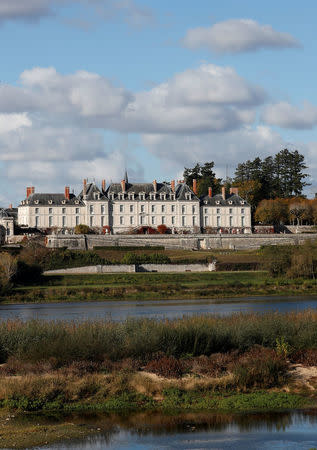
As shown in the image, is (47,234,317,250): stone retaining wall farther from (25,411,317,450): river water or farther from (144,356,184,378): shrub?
(25,411,317,450): river water

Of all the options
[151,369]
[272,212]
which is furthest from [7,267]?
[272,212]

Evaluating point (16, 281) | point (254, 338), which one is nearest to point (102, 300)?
point (16, 281)

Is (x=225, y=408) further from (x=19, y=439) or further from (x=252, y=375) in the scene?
(x=19, y=439)

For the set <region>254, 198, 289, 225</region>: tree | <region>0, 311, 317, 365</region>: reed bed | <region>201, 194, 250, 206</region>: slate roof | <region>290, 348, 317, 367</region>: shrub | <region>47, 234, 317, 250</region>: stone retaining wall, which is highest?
<region>201, 194, 250, 206</region>: slate roof

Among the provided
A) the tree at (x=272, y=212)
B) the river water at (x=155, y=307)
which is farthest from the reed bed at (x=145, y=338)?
the tree at (x=272, y=212)

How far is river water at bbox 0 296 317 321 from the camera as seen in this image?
99.8 feet

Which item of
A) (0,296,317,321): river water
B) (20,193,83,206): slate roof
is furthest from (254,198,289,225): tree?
(0,296,317,321): river water

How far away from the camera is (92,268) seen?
177 ft

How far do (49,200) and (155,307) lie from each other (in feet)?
142

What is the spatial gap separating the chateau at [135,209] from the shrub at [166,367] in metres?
58.4

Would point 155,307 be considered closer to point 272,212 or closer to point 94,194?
point 94,194

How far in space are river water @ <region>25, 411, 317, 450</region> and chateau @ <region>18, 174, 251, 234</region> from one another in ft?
199

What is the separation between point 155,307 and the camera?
33938mm

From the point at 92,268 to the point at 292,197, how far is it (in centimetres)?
4017
